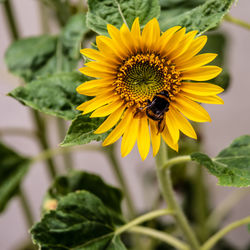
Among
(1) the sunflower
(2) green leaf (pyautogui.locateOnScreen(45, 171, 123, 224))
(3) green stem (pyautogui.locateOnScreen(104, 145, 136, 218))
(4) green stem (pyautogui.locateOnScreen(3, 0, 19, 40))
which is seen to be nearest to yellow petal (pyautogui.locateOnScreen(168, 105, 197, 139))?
(1) the sunflower

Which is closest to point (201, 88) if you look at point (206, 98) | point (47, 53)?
point (206, 98)

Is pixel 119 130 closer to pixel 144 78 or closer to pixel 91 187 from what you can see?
pixel 144 78

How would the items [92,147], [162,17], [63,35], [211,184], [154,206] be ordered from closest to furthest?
[162,17]
[63,35]
[92,147]
[154,206]
[211,184]

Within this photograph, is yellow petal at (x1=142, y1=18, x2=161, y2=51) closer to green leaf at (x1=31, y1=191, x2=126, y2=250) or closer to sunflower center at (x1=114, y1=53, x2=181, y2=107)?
sunflower center at (x1=114, y1=53, x2=181, y2=107)

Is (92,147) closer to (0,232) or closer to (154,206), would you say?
(154,206)

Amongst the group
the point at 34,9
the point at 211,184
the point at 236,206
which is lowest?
the point at 236,206

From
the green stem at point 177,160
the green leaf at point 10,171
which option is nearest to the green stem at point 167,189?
the green stem at point 177,160

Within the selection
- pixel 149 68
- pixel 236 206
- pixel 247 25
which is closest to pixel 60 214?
pixel 149 68
